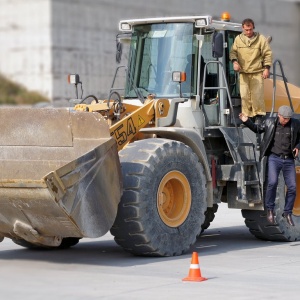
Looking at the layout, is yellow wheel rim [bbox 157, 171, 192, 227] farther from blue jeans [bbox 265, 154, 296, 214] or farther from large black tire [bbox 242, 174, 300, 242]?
large black tire [bbox 242, 174, 300, 242]

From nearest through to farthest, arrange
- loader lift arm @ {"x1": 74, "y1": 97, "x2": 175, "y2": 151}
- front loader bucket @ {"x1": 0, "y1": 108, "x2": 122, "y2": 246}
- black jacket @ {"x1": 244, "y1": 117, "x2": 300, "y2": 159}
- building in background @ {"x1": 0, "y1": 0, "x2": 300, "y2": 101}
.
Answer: front loader bucket @ {"x1": 0, "y1": 108, "x2": 122, "y2": 246} → loader lift arm @ {"x1": 74, "y1": 97, "x2": 175, "y2": 151} → black jacket @ {"x1": 244, "y1": 117, "x2": 300, "y2": 159} → building in background @ {"x1": 0, "y1": 0, "x2": 300, "y2": 101}

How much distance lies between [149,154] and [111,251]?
174 centimetres

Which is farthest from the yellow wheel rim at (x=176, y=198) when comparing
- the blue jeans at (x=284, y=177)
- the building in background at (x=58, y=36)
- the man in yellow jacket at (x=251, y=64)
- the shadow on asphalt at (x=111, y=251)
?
the building in background at (x=58, y=36)

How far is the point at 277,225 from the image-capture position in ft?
47.3

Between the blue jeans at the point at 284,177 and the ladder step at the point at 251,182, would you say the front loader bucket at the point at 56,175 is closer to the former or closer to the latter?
the ladder step at the point at 251,182

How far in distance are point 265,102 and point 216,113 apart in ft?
3.17

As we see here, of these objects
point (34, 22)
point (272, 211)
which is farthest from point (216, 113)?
point (34, 22)

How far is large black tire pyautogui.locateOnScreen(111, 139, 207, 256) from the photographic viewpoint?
1230 centimetres

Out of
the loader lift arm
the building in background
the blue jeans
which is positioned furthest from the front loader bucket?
the building in background

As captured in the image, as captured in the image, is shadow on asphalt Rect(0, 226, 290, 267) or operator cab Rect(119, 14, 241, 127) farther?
operator cab Rect(119, 14, 241, 127)

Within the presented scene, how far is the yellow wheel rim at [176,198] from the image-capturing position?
13.0 m

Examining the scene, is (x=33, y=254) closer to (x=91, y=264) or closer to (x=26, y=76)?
(x=91, y=264)

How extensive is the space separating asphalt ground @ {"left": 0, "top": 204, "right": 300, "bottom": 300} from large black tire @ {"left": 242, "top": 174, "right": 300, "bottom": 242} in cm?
14

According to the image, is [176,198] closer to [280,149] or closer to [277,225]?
[280,149]
